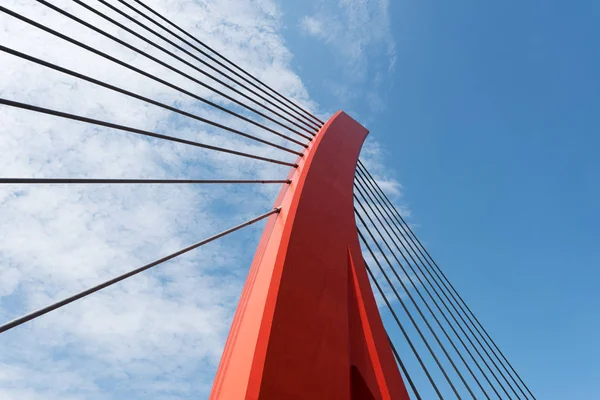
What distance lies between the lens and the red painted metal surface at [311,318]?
3387mm

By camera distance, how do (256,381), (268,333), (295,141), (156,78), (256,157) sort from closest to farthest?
(256,381) < (268,333) < (156,78) < (256,157) < (295,141)

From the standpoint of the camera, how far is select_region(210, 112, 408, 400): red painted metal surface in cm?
339

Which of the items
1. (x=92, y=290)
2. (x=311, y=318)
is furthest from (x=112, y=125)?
(x=311, y=318)

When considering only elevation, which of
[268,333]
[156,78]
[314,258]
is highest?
[156,78]

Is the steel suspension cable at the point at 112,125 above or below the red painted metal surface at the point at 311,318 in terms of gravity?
above

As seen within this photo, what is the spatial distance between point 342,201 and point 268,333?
2623 mm

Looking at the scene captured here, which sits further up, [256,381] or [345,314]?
[345,314]

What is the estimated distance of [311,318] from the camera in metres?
3.86

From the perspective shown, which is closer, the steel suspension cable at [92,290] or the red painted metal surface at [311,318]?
the steel suspension cable at [92,290]

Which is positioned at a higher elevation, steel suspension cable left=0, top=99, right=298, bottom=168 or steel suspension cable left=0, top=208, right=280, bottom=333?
steel suspension cable left=0, top=99, right=298, bottom=168

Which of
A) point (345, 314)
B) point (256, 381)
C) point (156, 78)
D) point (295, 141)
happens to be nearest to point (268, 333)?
point (256, 381)

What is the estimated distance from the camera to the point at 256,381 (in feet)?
10.3

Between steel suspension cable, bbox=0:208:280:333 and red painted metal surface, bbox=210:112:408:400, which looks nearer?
steel suspension cable, bbox=0:208:280:333

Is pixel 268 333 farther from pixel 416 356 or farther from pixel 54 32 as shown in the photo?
pixel 54 32
